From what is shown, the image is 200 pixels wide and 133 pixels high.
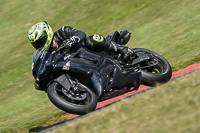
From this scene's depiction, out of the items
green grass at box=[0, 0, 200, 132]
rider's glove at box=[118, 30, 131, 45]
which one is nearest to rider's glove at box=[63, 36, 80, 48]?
rider's glove at box=[118, 30, 131, 45]

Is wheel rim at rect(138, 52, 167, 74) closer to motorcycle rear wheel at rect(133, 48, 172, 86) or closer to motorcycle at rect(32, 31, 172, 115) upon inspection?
motorcycle rear wheel at rect(133, 48, 172, 86)

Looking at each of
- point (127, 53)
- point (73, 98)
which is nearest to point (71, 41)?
point (73, 98)

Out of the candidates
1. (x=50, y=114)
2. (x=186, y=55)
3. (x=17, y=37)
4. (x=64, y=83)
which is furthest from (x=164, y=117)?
(x=17, y=37)

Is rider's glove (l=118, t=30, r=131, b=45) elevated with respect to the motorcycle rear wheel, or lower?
elevated

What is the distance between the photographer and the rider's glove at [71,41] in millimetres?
5471

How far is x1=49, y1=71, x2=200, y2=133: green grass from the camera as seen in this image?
11.4 feet

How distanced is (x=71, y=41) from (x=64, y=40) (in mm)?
223

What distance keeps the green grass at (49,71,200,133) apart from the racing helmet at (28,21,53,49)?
6.55 feet

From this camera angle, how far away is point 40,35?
5.56 meters

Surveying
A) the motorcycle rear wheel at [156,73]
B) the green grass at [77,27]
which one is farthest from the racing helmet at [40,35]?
the motorcycle rear wheel at [156,73]

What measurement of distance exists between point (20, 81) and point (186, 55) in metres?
5.51

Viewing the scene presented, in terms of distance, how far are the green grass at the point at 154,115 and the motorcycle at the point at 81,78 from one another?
0.62 m

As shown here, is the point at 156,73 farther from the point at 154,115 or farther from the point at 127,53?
the point at 154,115

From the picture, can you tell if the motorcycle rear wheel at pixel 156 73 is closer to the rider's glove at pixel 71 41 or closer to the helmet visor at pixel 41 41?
the rider's glove at pixel 71 41
